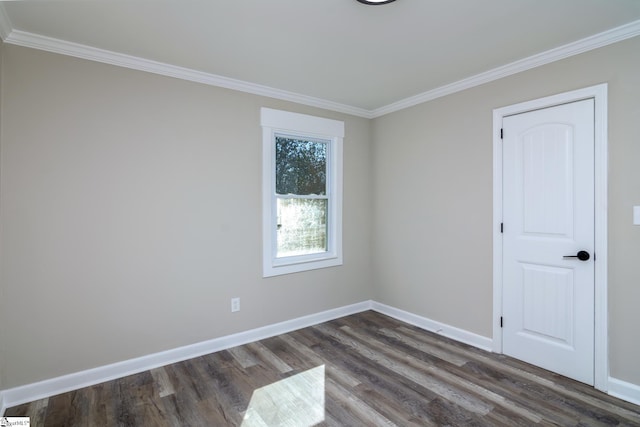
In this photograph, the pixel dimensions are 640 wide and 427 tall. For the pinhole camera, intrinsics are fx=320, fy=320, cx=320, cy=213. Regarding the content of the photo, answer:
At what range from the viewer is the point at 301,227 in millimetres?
3727

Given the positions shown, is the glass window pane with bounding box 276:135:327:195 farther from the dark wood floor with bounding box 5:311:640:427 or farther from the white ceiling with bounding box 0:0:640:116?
the dark wood floor with bounding box 5:311:640:427

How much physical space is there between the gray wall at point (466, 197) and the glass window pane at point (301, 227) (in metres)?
0.79

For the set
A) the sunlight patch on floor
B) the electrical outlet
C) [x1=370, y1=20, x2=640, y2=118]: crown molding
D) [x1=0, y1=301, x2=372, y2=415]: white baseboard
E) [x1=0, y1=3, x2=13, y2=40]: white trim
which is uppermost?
[x1=370, y1=20, x2=640, y2=118]: crown molding

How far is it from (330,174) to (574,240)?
8.00ft

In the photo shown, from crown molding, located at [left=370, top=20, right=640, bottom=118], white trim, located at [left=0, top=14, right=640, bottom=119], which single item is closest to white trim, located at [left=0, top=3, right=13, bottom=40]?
white trim, located at [left=0, top=14, right=640, bottom=119]

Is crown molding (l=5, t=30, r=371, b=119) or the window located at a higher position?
crown molding (l=5, t=30, r=371, b=119)

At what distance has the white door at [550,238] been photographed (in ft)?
8.02

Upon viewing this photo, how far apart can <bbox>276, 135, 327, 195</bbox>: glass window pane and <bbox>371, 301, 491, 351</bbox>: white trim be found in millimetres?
1672

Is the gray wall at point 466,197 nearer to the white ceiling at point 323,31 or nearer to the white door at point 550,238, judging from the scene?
the white door at point 550,238

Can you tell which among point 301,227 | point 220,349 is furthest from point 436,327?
point 220,349

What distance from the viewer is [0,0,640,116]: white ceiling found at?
1.96m

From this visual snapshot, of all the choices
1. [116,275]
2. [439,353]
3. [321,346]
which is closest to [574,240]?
[439,353]

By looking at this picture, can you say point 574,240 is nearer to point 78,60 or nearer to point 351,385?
point 351,385

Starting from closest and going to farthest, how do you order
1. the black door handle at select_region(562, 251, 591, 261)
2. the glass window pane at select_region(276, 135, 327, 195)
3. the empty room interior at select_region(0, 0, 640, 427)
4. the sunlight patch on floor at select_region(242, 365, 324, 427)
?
1. the sunlight patch on floor at select_region(242, 365, 324, 427)
2. the empty room interior at select_region(0, 0, 640, 427)
3. the black door handle at select_region(562, 251, 591, 261)
4. the glass window pane at select_region(276, 135, 327, 195)
